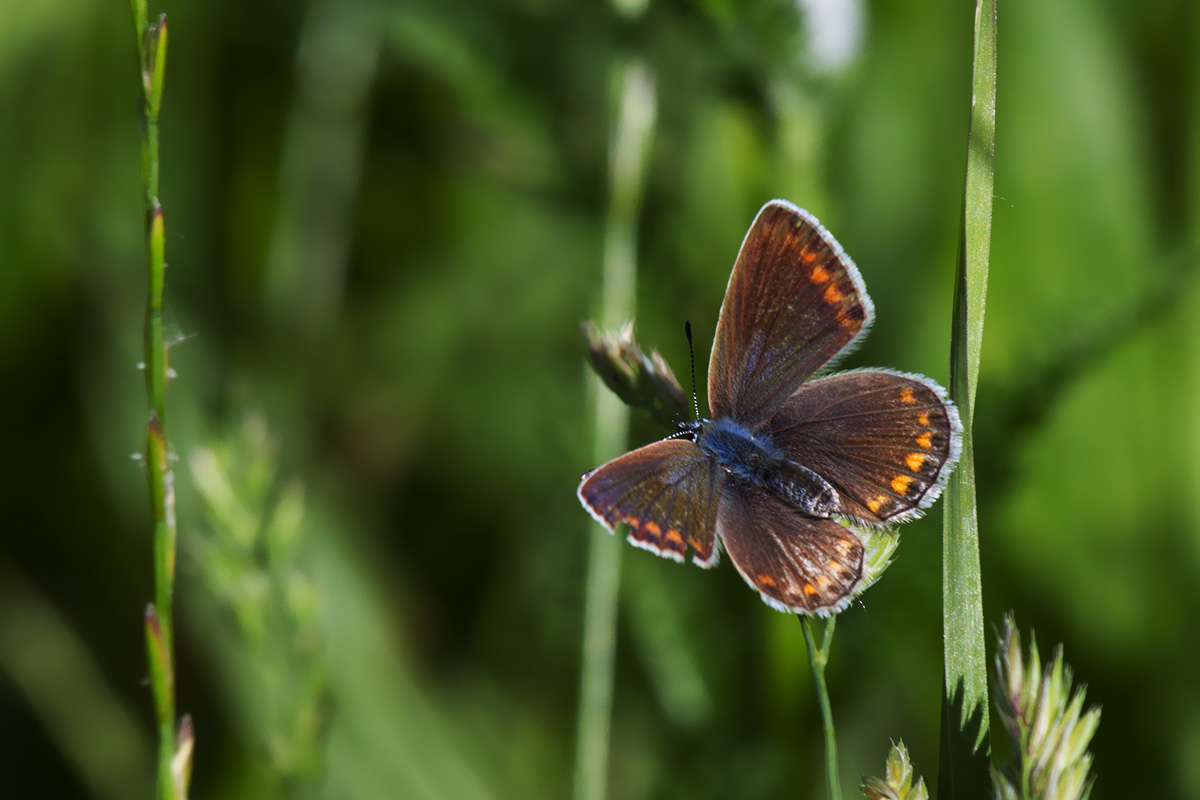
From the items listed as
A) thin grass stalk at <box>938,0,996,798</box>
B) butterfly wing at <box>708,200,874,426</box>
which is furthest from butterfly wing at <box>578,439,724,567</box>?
thin grass stalk at <box>938,0,996,798</box>

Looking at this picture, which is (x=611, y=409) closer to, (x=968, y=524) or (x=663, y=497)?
(x=663, y=497)

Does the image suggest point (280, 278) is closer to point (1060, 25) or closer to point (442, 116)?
point (442, 116)

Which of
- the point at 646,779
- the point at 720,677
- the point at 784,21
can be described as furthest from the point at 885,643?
the point at 784,21

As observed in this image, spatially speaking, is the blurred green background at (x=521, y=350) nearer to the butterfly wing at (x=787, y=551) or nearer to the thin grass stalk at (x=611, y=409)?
the thin grass stalk at (x=611, y=409)

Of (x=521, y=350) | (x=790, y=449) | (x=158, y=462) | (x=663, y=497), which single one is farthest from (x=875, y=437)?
(x=521, y=350)

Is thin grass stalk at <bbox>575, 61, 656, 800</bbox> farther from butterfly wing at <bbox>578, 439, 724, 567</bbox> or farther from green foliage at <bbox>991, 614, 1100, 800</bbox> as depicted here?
green foliage at <bbox>991, 614, 1100, 800</bbox>

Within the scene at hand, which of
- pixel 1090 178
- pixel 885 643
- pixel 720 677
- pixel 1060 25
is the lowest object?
pixel 720 677
